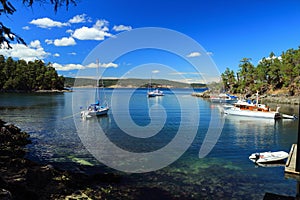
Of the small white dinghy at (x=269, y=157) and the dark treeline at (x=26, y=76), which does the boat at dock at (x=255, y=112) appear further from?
the dark treeline at (x=26, y=76)

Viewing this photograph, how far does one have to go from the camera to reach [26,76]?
13175 centimetres

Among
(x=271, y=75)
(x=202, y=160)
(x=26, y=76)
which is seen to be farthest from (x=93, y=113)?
(x=26, y=76)

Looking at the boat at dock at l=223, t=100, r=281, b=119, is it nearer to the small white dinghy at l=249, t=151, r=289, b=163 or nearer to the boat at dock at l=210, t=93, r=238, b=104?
the small white dinghy at l=249, t=151, r=289, b=163

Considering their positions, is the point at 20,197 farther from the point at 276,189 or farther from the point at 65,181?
the point at 276,189

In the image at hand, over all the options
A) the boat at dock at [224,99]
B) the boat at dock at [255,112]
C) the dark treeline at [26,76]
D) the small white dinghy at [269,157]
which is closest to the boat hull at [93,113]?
the boat at dock at [255,112]

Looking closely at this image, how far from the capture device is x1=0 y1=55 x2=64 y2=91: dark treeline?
410 feet

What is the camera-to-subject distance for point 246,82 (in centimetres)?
11088

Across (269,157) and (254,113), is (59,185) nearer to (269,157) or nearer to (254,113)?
(269,157)

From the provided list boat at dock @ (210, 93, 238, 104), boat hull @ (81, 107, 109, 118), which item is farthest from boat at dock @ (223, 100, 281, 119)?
boat at dock @ (210, 93, 238, 104)

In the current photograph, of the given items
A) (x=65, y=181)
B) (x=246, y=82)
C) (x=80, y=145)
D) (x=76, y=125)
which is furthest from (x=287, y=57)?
(x=65, y=181)

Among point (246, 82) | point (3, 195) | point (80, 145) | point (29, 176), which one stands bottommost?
point (80, 145)

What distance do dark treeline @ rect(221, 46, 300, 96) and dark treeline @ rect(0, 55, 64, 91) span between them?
10183 centimetres

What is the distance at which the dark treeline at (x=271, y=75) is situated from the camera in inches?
3465

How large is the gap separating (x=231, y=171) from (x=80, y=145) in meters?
13.5
